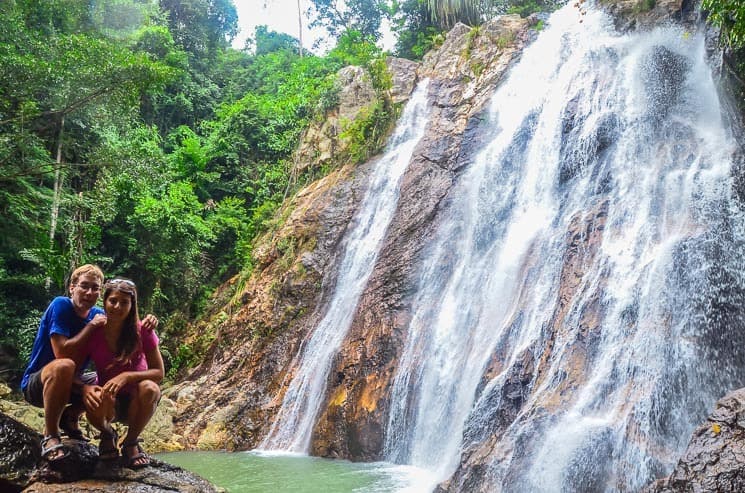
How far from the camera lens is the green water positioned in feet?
23.9

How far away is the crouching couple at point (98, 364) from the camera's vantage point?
352 cm

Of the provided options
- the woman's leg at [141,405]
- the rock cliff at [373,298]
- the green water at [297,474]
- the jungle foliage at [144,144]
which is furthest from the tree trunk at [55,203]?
the woman's leg at [141,405]

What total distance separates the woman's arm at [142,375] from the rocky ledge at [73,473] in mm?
510

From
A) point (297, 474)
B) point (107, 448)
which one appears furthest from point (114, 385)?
point (297, 474)

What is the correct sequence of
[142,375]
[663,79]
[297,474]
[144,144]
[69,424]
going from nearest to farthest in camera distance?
[142,375]
[69,424]
[297,474]
[663,79]
[144,144]

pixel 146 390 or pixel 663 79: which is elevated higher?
pixel 663 79

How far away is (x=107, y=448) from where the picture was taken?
3.70 metres

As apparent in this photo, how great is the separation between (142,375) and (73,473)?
706 mm

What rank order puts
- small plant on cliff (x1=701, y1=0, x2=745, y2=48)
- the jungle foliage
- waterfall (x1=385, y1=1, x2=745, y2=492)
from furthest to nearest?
the jungle foliage, small plant on cliff (x1=701, y1=0, x2=745, y2=48), waterfall (x1=385, y1=1, x2=745, y2=492)

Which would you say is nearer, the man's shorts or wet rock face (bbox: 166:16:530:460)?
the man's shorts

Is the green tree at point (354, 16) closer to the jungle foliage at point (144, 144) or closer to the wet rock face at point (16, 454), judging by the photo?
the jungle foliage at point (144, 144)

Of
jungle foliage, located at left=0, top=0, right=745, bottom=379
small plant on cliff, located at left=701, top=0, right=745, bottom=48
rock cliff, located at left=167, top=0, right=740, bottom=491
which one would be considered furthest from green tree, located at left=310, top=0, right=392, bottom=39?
small plant on cliff, located at left=701, top=0, right=745, bottom=48

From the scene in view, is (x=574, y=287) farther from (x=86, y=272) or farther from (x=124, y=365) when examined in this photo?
(x=86, y=272)

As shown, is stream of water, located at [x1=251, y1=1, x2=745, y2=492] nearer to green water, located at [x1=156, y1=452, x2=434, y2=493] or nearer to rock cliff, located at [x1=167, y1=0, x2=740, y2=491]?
rock cliff, located at [x1=167, y1=0, x2=740, y2=491]
